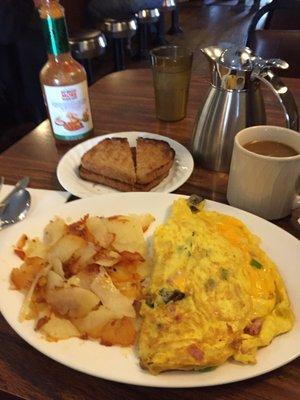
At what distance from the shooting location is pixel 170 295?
62 centimetres

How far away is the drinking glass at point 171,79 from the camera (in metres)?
1.18

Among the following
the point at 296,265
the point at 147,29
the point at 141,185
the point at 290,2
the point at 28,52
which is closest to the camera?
the point at 296,265

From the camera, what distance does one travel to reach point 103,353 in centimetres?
57

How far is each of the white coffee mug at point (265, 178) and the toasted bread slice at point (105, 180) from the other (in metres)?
0.25

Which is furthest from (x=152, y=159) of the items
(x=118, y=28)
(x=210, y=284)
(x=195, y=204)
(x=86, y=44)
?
(x=118, y=28)

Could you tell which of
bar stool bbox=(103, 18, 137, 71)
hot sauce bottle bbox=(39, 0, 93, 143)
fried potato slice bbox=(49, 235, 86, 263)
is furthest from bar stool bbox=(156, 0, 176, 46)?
fried potato slice bbox=(49, 235, 86, 263)

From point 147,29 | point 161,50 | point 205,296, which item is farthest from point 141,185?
point 147,29

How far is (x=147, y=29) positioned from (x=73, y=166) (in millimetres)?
3890

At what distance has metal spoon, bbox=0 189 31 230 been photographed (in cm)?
86

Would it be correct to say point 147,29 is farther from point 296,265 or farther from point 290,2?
point 296,265

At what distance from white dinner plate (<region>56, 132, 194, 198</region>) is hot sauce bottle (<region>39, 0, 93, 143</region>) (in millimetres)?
74

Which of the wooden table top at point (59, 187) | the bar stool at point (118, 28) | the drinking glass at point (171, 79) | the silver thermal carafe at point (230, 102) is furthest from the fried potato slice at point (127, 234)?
the bar stool at point (118, 28)

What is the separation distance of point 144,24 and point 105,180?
3668 mm

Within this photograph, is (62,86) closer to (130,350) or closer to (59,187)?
(59,187)
